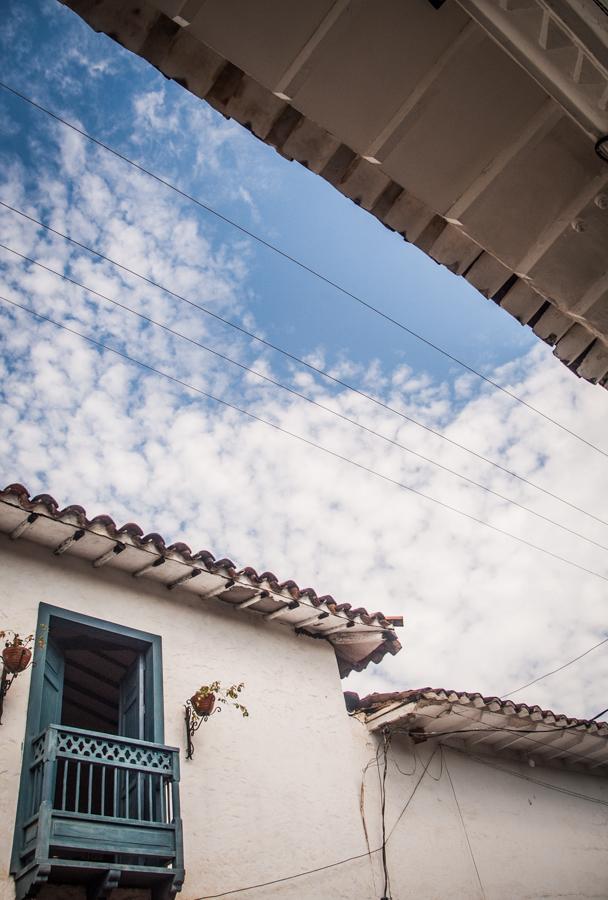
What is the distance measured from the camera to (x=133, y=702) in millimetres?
6754

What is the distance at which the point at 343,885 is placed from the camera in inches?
265

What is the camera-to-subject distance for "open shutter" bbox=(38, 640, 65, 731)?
19.4 ft

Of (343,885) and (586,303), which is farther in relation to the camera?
(343,885)

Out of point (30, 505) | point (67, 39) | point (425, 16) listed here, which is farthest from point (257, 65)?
point (67, 39)

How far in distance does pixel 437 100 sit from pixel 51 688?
5847 millimetres

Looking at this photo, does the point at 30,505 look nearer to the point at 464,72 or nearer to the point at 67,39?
the point at 464,72

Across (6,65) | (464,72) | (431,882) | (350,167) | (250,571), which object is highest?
(6,65)

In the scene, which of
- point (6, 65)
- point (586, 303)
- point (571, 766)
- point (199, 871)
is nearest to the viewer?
point (586, 303)

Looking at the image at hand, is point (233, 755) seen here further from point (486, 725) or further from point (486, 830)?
point (486, 830)

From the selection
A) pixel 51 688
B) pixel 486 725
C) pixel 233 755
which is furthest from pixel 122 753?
pixel 486 725

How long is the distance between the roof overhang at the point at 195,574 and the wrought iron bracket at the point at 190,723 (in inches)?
56.0

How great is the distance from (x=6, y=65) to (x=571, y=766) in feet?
39.6

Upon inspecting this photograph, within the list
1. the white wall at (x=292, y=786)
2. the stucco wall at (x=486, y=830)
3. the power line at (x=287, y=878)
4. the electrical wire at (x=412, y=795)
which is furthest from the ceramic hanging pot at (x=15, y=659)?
the electrical wire at (x=412, y=795)

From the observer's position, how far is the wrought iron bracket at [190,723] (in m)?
6.49
